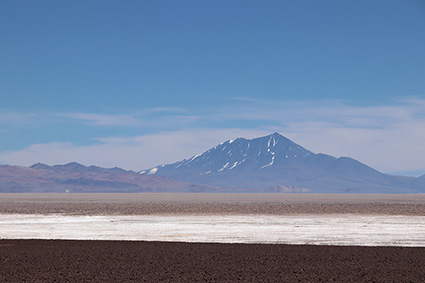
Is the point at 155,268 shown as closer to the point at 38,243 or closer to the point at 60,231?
the point at 38,243

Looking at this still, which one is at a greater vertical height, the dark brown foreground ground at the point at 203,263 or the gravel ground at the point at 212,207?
the gravel ground at the point at 212,207

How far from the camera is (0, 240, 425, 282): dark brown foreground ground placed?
65.5 feet

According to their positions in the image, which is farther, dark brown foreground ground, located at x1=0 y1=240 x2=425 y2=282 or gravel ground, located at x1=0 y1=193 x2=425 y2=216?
gravel ground, located at x1=0 y1=193 x2=425 y2=216

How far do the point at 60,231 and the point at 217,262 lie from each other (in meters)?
17.2

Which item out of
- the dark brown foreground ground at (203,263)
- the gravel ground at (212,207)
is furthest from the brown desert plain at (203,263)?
the gravel ground at (212,207)

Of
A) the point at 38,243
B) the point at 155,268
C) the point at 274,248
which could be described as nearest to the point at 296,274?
the point at 155,268

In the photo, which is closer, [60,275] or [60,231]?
[60,275]

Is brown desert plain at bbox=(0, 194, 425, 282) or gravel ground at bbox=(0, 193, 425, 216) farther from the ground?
gravel ground at bbox=(0, 193, 425, 216)

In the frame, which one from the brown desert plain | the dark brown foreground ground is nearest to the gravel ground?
the brown desert plain

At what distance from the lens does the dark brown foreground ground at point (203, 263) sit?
1997 cm

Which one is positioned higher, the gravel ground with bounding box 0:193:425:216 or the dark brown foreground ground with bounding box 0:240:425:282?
the gravel ground with bounding box 0:193:425:216

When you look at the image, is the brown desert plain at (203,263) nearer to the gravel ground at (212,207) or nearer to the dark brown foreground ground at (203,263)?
the dark brown foreground ground at (203,263)

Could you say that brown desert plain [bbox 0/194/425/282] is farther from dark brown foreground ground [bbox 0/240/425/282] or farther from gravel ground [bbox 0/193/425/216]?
gravel ground [bbox 0/193/425/216]

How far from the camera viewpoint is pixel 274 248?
27016 mm
